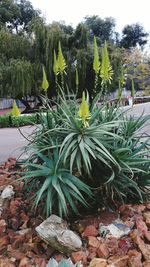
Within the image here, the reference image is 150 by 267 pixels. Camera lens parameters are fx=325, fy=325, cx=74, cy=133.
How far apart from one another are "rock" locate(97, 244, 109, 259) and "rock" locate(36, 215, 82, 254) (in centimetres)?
15

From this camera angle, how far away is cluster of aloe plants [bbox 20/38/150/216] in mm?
2652

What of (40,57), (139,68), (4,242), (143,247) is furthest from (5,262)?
(139,68)

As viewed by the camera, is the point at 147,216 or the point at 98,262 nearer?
the point at 98,262

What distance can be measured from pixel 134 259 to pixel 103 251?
241 millimetres

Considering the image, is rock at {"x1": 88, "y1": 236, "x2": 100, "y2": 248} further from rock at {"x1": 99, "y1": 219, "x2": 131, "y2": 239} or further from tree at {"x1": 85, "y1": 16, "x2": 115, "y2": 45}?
tree at {"x1": 85, "y1": 16, "x2": 115, "y2": 45}

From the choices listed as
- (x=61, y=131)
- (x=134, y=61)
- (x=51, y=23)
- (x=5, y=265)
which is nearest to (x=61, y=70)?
(x=61, y=131)

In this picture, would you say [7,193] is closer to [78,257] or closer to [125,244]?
[78,257]

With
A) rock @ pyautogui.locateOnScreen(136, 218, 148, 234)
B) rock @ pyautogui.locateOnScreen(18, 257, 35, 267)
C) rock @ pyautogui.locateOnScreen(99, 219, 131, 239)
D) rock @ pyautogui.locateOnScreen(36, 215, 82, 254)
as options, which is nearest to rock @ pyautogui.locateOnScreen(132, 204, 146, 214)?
rock @ pyautogui.locateOnScreen(136, 218, 148, 234)

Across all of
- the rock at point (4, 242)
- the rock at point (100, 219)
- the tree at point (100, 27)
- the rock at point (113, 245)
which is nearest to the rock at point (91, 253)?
the rock at point (113, 245)

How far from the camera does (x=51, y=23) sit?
17297 mm

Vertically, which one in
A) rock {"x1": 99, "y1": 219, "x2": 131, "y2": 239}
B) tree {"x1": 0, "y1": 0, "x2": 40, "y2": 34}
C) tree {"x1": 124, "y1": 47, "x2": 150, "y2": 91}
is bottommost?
rock {"x1": 99, "y1": 219, "x2": 131, "y2": 239}

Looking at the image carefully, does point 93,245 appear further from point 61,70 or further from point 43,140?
point 61,70

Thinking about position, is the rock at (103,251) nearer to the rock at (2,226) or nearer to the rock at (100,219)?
the rock at (100,219)

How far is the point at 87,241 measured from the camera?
254cm
